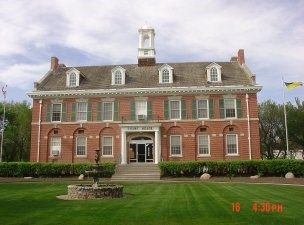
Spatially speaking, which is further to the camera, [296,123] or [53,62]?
[296,123]

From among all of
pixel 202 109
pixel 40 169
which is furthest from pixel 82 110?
pixel 202 109

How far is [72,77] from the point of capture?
118 feet

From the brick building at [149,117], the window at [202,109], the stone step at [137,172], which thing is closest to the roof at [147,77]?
the brick building at [149,117]

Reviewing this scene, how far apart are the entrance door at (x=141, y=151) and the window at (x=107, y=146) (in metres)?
1.92

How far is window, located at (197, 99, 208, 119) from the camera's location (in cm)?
3335

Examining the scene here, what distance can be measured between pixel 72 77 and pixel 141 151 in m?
10.5

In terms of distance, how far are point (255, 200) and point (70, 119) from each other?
2423 cm

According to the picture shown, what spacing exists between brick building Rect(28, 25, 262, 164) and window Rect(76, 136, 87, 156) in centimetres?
10

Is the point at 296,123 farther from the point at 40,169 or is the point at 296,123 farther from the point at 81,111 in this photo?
the point at 40,169

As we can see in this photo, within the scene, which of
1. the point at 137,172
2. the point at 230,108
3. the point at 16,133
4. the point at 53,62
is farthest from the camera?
the point at 16,133

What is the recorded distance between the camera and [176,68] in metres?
37.1

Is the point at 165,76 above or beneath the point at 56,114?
above

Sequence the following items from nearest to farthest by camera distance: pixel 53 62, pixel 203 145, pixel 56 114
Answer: pixel 203 145 → pixel 56 114 → pixel 53 62

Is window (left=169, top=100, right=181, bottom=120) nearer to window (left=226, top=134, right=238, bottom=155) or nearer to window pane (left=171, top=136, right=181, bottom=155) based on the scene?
window pane (left=171, top=136, right=181, bottom=155)
